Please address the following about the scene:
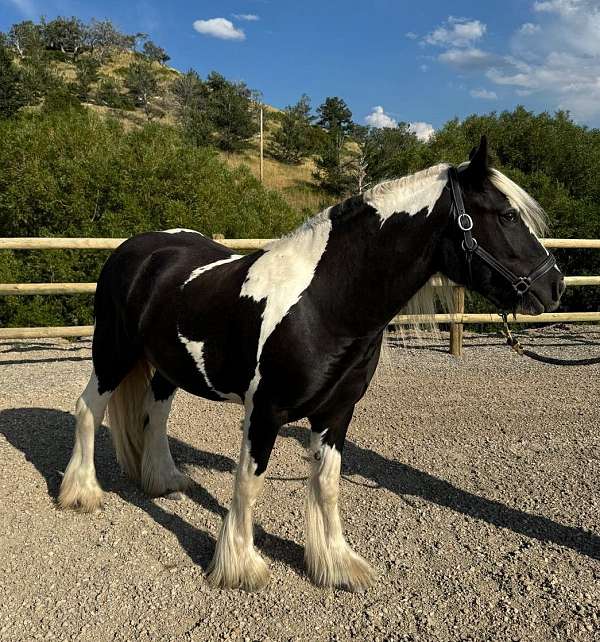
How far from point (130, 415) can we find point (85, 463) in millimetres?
380

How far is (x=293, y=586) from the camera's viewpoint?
2.36 metres

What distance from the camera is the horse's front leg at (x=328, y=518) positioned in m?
2.35

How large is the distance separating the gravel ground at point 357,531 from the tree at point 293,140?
27.7 m

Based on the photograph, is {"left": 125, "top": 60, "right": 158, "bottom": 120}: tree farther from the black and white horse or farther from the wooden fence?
the black and white horse

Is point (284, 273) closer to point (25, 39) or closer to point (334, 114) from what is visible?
point (334, 114)

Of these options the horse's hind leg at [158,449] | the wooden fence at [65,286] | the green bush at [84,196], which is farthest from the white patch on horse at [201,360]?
the green bush at [84,196]

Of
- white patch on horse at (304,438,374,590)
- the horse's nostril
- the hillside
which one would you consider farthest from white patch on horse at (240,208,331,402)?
the hillside

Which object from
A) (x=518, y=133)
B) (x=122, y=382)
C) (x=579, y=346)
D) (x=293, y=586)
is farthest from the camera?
(x=518, y=133)

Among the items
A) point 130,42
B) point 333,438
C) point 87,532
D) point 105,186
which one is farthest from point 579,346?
point 130,42

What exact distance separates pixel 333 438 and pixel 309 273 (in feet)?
2.68

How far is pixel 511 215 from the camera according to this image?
1.91 meters

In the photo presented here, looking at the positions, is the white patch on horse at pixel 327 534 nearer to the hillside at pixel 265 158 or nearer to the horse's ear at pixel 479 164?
the horse's ear at pixel 479 164

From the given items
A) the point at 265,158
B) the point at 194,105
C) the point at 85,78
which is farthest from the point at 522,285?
the point at 85,78

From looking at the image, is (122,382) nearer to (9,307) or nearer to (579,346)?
(9,307)
